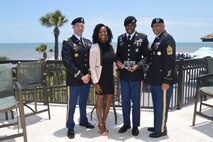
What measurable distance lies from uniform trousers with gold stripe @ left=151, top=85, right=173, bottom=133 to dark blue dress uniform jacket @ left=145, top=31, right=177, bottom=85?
0.13 metres

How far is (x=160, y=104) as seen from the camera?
132 inches

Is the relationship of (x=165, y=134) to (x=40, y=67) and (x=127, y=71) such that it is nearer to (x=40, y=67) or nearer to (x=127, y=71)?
(x=127, y=71)

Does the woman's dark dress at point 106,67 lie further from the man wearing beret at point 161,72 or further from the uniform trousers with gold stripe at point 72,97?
the man wearing beret at point 161,72

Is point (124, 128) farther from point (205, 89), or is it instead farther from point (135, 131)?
point (205, 89)

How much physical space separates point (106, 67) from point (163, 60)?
76 cm

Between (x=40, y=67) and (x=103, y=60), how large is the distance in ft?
4.79

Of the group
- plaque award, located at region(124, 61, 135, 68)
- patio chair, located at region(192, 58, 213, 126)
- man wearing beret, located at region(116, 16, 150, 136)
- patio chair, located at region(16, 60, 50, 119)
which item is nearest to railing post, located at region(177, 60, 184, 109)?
patio chair, located at region(192, 58, 213, 126)

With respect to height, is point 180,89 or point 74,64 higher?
point 74,64

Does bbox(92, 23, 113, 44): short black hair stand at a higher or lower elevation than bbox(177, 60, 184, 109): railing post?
higher

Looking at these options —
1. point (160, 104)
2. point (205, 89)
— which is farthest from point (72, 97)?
point (205, 89)

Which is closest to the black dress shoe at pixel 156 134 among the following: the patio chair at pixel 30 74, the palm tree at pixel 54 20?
the patio chair at pixel 30 74

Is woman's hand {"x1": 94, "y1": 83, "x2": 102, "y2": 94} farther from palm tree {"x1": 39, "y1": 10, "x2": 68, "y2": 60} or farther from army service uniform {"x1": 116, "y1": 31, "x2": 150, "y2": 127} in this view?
palm tree {"x1": 39, "y1": 10, "x2": 68, "y2": 60}

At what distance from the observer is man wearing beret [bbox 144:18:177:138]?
314 centimetres

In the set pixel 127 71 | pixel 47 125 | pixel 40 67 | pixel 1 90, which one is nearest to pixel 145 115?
pixel 127 71
